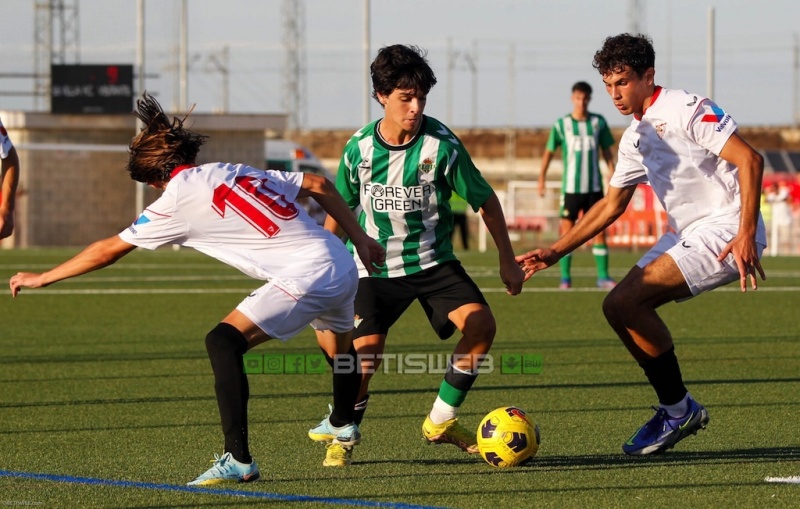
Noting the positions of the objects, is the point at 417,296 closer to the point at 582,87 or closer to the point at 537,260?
the point at 537,260

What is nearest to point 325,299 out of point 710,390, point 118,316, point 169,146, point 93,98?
point 169,146

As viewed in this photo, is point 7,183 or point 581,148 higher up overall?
point 581,148

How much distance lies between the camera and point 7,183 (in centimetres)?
868

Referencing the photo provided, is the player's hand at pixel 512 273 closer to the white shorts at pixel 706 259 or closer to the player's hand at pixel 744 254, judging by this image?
the white shorts at pixel 706 259

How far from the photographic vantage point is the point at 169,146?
5523 millimetres

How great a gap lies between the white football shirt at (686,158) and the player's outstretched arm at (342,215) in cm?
147

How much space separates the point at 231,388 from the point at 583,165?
11.3 meters

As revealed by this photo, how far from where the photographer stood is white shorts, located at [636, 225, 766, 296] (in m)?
6.30

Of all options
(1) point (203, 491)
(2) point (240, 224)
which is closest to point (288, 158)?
(2) point (240, 224)

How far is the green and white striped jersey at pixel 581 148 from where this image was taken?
16.2 m

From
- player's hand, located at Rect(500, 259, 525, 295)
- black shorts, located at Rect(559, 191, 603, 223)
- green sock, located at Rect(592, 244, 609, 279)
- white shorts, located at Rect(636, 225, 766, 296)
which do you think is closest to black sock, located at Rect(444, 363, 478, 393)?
player's hand, located at Rect(500, 259, 525, 295)

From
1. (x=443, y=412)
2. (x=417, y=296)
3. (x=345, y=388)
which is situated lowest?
(x=443, y=412)

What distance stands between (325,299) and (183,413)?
2.29m

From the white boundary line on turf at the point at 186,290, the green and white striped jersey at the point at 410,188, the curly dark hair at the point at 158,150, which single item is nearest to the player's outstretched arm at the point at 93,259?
Result: the curly dark hair at the point at 158,150
